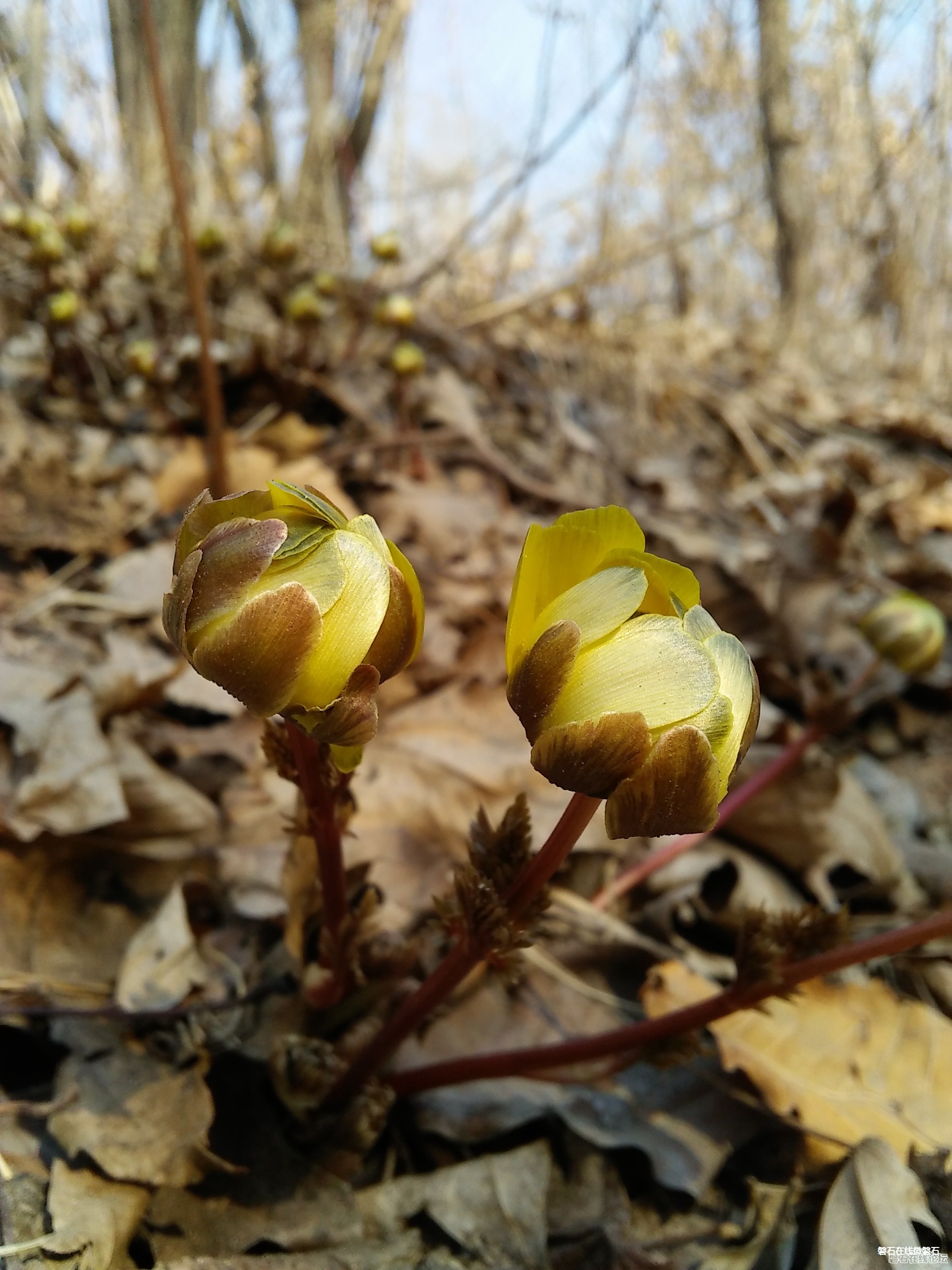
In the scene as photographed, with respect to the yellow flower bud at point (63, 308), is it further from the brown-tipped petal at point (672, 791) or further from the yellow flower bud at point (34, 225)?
the brown-tipped petal at point (672, 791)

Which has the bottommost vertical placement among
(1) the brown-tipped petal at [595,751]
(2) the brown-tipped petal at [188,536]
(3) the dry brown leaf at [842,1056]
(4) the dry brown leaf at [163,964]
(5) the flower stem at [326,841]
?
(3) the dry brown leaf at [842,1056]

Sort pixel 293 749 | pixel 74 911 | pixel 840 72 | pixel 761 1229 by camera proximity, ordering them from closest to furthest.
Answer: pixel 293 749 < pixel 761 1229 < pixel 74 911 < pixel 840 72

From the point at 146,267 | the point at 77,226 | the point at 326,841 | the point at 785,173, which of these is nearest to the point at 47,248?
the point at 77,226

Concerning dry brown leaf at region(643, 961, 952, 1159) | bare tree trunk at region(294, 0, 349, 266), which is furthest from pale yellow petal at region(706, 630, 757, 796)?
bare tree trunk at region(294, 0, 349, 266)

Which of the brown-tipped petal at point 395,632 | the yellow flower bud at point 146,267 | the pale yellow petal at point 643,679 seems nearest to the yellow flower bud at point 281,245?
the yellow flower bud at point 146,267

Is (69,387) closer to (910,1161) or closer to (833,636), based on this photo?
(833,636)

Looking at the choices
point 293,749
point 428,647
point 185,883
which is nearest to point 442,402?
point 428,647

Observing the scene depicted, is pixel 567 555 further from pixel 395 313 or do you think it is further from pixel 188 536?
pixel 395 313
